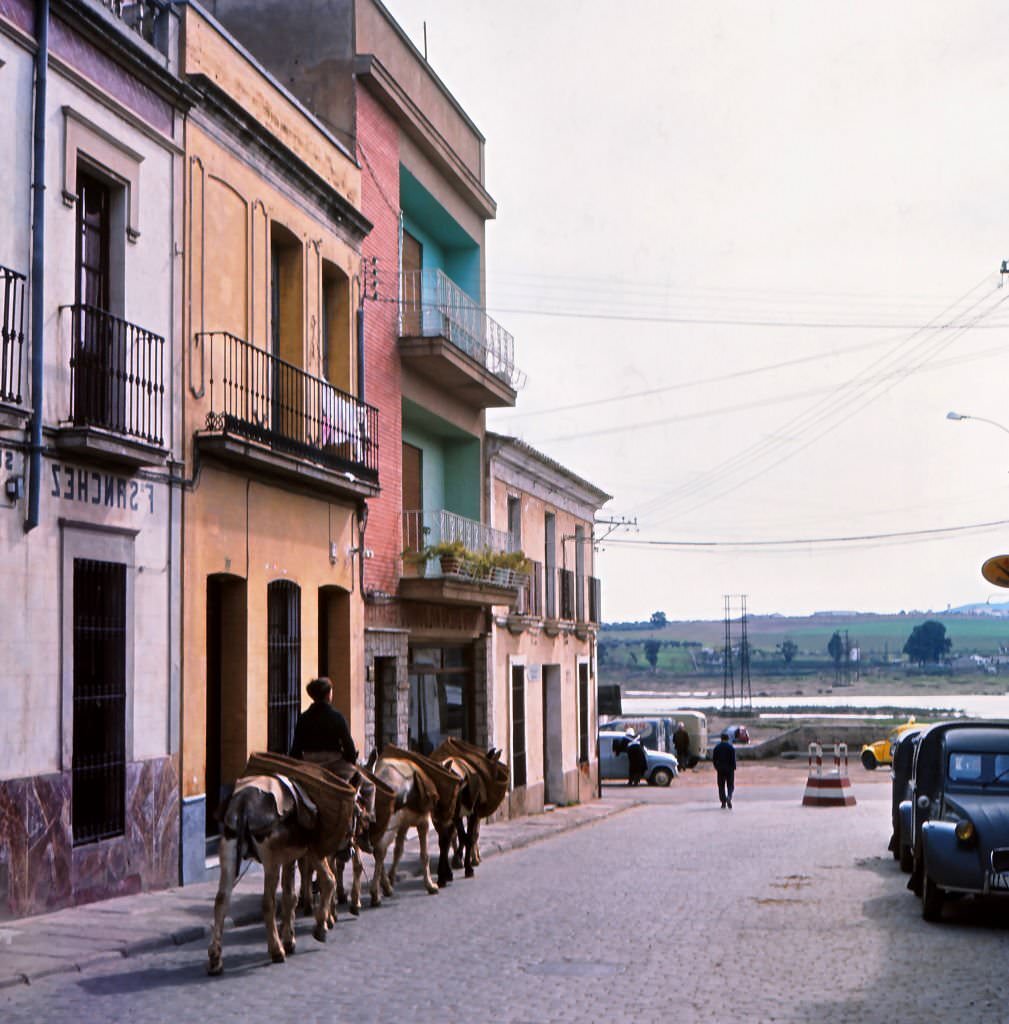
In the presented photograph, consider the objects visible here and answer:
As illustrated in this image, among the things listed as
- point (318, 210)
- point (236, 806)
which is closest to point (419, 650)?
point (318, 210)

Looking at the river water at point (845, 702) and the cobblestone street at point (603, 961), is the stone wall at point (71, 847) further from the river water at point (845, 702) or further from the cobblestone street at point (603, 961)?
the river water at point (845, 702)

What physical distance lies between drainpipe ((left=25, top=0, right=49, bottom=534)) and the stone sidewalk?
334 cm

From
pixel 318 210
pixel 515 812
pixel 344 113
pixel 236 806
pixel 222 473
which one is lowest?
pixel 515 812

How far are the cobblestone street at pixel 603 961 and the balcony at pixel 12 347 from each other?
455 cm

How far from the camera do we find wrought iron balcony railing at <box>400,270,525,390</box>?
2448 cm

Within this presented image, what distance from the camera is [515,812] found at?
3025 centimetres

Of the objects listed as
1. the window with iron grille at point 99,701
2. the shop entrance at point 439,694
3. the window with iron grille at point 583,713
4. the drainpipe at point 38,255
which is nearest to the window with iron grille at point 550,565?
the window with iron grille at point 583,713

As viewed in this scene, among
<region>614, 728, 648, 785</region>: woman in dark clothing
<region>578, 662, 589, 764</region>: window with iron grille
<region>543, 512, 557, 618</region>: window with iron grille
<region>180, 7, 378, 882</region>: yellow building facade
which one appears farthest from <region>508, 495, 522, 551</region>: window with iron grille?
<region>614, 728, 648, 785</region>: woman in dark clothing

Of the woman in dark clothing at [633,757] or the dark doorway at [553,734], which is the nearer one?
the dark doorway at [553,734]

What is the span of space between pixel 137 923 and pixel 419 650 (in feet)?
42.8

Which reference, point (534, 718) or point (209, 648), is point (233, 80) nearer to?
point (209, 648)

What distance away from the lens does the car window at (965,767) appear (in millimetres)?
13750

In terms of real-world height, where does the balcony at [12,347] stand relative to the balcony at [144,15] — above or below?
below

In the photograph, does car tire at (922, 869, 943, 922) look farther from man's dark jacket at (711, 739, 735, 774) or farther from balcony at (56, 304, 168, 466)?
man's dark jacket at (711, 739, 735, 774)
